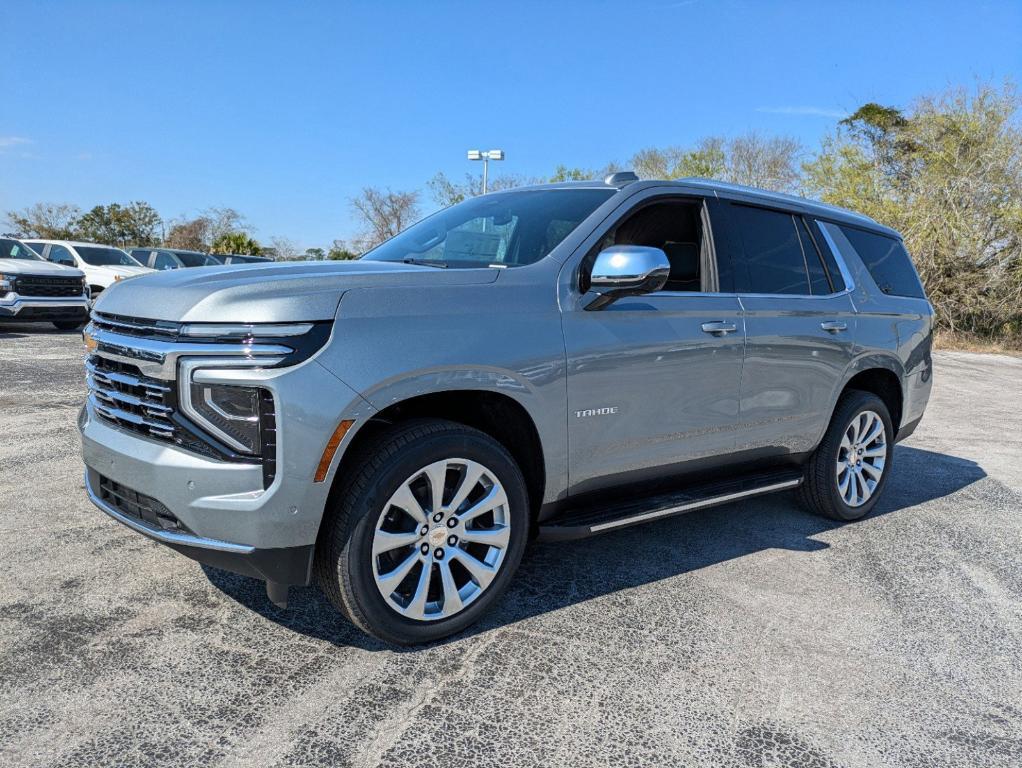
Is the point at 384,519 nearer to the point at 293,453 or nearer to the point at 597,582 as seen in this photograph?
the point at 293,453

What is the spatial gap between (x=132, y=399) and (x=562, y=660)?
1895mm

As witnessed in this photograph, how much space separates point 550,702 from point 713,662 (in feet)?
2.43

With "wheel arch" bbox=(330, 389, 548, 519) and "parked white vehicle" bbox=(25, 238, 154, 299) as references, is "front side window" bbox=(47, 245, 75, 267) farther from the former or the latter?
"wheel arch" bbox=(330, 389, 548, 519)

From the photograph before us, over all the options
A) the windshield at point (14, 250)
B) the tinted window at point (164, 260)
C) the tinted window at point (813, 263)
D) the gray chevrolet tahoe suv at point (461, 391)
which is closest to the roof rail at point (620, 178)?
the gray chevrolet tahoe suv at point (461, 391)

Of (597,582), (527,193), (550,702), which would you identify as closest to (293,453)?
(550,702)

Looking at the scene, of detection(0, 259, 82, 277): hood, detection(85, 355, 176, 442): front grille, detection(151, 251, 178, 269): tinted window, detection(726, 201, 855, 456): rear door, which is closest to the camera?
detection(85, 355, 176, 442): front grille

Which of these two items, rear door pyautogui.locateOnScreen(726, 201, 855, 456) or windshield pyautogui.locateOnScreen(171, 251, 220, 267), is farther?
windshield pyautogui.locateOnScreen(171, 251, 220, 267)

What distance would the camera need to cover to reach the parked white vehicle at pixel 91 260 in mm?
18047

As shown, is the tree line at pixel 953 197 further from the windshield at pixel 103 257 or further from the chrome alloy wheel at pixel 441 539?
the chrome alloy wheel at pixel 441 539

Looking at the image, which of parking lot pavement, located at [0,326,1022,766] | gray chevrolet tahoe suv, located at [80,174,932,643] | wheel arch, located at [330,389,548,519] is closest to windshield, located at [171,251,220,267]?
parking lot pavement, located at [0,326,1022,766]

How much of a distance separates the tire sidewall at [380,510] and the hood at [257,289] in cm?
61

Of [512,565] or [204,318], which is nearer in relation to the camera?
[204,318]

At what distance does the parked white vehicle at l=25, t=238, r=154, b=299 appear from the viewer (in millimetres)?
18047

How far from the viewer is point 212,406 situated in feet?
8.65
